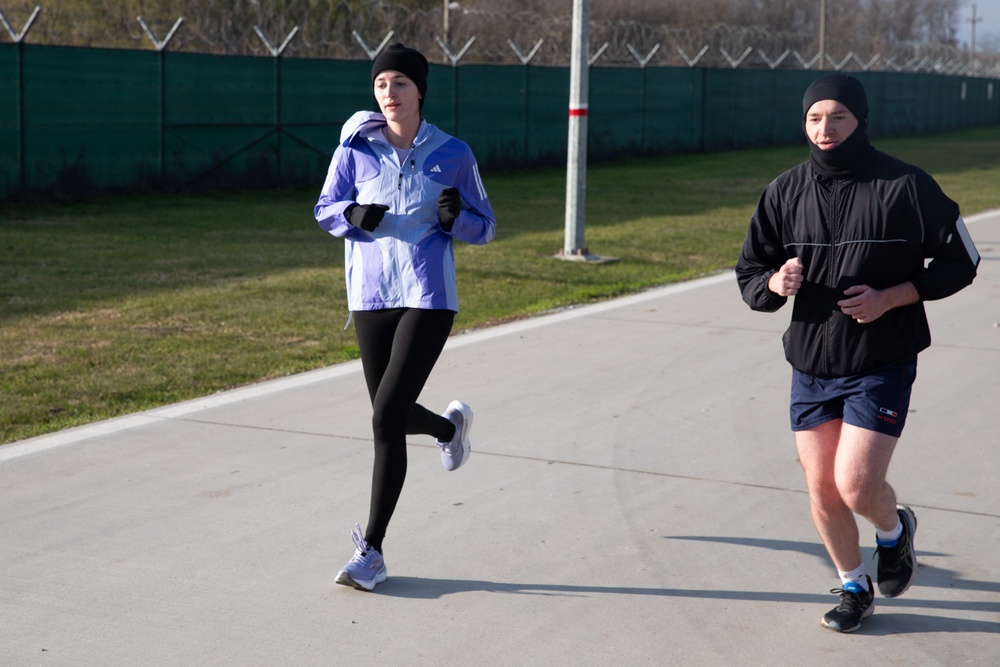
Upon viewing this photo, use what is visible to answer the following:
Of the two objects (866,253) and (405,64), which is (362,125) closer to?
(405,64)

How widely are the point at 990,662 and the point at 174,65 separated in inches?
661

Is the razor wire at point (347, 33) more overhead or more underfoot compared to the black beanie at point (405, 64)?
more overhead

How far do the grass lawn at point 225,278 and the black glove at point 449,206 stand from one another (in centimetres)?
296

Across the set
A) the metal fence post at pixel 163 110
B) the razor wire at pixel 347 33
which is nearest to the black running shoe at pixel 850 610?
the razor wire at pixel 347 33

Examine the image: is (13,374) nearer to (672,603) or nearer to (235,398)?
(235,398)

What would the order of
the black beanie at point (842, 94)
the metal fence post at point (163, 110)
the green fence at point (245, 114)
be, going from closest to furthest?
the black beanie at point (842, 94), the green fence at point (245, 114), the metal fence post at point (163, 110)

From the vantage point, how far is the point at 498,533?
5164mm

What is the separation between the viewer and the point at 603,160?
27.8m

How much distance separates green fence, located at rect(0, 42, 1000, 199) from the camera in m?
17.2

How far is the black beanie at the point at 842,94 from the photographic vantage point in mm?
3953

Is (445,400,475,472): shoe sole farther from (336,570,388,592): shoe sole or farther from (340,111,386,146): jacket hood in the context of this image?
(340,111,386,146): jacket hood

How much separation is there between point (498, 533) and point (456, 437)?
0.43 metres

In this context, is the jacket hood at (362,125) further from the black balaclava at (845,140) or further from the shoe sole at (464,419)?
the black balaclava at (845,140)

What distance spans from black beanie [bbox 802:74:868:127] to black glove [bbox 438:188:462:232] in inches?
50.0
